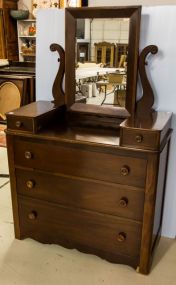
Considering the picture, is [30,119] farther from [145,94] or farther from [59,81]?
[145,94]

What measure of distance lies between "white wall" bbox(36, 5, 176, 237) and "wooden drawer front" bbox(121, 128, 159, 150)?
0.45m

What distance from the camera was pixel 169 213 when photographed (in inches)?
74.4

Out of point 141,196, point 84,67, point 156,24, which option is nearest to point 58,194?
point 141,196

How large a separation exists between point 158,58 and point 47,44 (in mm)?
723

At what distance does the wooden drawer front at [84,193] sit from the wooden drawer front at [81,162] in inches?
1.8

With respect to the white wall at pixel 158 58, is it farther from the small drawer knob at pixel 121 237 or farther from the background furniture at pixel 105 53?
the small drawer knob at pixel 121 237

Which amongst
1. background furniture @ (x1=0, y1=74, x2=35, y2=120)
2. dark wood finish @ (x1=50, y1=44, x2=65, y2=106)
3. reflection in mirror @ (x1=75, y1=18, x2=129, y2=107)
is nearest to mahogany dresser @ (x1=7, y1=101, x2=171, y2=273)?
dark wood finish @ (x1=50, y1=44, x2=65, y2=106)

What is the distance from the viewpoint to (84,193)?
1568mm

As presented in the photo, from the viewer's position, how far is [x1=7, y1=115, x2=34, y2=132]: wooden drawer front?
1.53 metres

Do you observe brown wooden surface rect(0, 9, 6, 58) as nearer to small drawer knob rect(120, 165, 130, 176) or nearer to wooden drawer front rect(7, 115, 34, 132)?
wooden drawer front rect(7, 115, 34, 132)

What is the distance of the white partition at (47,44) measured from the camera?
1.77 meters

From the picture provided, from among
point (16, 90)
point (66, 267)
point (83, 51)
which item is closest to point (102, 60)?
point (83, 51)

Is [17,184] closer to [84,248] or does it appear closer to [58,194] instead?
[58,194]

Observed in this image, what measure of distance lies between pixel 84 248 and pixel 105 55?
1.18 meters
